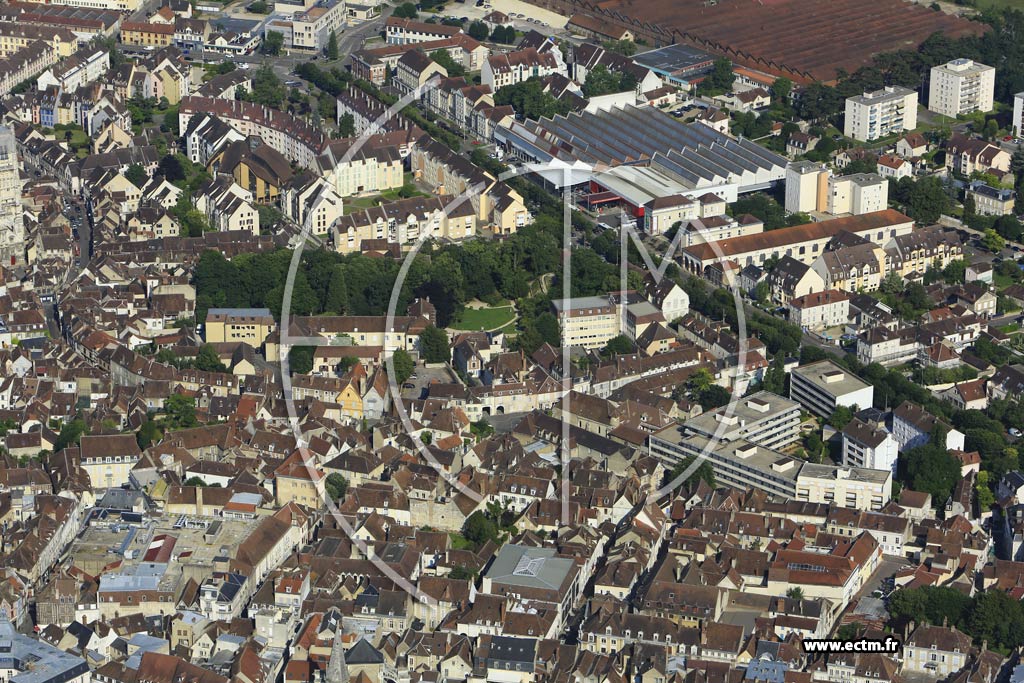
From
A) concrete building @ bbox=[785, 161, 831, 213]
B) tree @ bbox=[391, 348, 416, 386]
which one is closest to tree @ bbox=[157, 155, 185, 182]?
tree @ bbox=[391, 348, 416, 386]

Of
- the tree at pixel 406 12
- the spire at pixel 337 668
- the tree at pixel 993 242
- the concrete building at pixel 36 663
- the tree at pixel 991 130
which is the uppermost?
the spire at pixel 337 668

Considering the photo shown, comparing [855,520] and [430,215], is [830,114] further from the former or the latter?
[855,520]

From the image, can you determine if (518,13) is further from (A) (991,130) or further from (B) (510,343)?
(B) (510,343)

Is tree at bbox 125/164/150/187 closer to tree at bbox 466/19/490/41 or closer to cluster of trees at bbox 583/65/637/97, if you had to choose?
cluster of trees at bbox 583/65/637/97

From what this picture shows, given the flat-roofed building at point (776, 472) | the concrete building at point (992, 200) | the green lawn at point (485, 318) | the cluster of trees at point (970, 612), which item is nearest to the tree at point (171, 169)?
the green lawn at point (485, 318)

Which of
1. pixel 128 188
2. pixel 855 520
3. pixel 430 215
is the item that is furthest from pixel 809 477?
pixel 128 188

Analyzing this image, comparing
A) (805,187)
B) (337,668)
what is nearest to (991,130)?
(805,187)

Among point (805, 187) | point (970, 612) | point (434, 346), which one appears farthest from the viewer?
point (805, 187)
